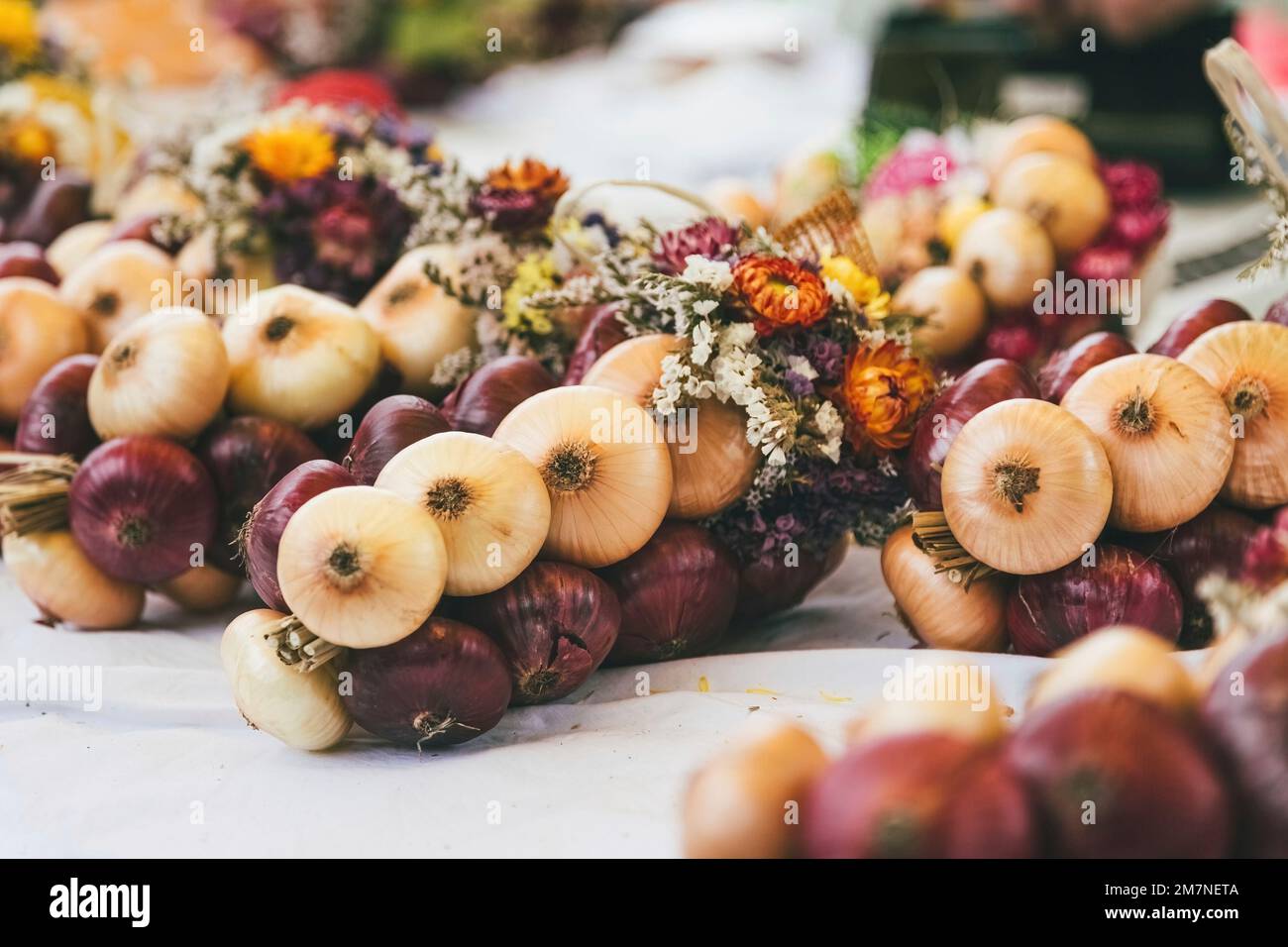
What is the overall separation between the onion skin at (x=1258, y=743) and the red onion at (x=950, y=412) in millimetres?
526

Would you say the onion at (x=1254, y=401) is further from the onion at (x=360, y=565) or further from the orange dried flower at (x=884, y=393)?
the onion at (x=360, y=565)

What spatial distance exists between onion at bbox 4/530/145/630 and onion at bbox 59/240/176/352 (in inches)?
14.9

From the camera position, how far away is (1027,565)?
111 cm

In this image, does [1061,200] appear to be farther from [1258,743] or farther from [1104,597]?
[1258,743]

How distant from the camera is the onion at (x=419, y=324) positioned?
1.51 metres

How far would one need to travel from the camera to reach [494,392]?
1.25m

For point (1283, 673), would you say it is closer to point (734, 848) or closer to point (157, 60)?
point (734, 848)

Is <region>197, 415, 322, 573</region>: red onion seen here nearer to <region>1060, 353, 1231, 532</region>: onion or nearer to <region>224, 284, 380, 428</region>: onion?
<region>224, 284, 380, 428</region>: onion

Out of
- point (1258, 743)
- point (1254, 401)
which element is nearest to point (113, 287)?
point (1254, 401)

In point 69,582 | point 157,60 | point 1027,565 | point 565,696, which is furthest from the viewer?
point 157,60

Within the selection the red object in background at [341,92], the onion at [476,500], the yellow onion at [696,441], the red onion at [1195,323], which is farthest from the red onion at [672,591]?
the red object in background at [341,92]
